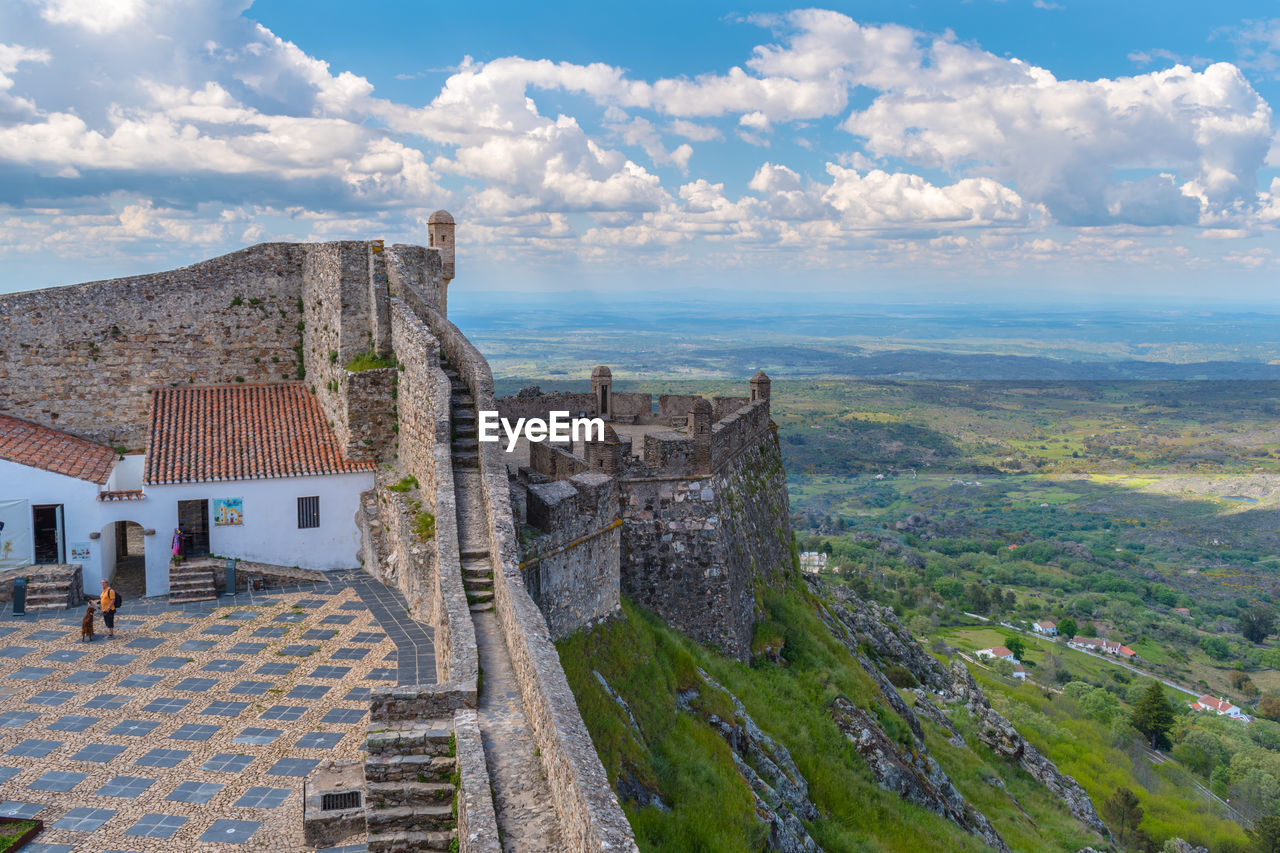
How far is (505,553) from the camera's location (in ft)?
40.5

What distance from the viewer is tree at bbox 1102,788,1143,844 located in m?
41.9

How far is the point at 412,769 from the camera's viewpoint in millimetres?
9258

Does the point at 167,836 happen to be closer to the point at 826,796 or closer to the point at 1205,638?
the point at 826,796

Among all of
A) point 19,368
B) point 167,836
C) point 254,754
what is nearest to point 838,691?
point 254,754

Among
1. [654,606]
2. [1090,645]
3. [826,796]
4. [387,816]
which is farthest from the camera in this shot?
[1090,645]

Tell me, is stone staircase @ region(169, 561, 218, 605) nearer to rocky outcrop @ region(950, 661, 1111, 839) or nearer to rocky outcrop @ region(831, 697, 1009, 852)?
rocky outcrop @ region(831, 697, 1009, 852)

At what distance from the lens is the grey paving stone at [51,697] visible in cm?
1241

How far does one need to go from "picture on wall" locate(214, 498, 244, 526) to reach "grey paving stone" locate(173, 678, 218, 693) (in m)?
5.54

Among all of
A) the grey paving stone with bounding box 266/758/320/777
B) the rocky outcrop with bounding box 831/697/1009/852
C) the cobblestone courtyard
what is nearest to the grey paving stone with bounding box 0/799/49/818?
the cobblestone courtyard

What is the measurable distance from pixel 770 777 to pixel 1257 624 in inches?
4433

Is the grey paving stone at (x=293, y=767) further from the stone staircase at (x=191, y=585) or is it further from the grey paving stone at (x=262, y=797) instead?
the stone staircase at (x=191, y=585)

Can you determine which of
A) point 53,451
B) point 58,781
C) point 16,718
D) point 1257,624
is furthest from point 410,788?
point 1257,624

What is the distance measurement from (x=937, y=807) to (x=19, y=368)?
76.0 feet

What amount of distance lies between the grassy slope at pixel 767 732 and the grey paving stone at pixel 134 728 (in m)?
5.51
